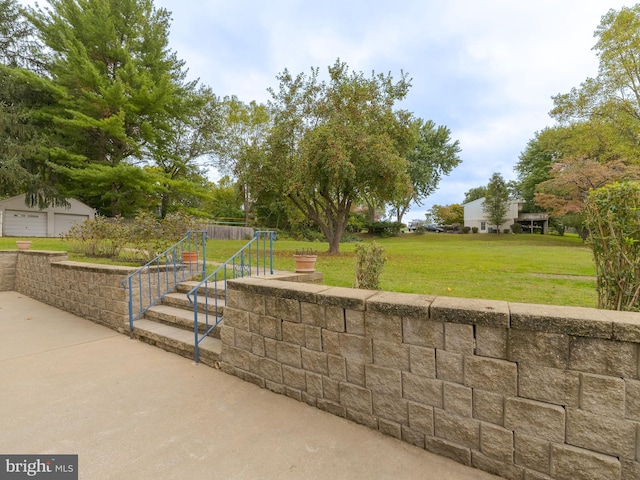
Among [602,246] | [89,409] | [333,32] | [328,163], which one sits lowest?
[89,409]

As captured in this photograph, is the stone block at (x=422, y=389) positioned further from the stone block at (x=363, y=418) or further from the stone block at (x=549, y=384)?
the stone block at (x=549, y=384)

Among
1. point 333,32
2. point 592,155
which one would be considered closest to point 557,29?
point 333,32

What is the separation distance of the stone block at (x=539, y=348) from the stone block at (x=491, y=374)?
0.22 feet

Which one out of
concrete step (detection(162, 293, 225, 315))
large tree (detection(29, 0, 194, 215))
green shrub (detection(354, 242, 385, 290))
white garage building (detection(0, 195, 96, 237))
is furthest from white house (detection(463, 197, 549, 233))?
white garage building (detection(0, 195, 96, 237))

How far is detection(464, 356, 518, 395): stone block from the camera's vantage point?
162 centimetres

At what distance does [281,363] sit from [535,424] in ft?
5.63

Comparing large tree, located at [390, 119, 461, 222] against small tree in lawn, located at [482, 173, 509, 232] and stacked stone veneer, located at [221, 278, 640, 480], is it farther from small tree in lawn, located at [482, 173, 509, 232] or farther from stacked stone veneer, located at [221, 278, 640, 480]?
stacked stone veneer, located at [221, 278, 640, 480]

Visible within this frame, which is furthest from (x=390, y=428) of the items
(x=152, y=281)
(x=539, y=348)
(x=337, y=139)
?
(x=337, y=139)

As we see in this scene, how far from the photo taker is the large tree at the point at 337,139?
9.86m

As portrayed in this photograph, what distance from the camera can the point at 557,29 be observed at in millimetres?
6637

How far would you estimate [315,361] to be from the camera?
7.70 feet

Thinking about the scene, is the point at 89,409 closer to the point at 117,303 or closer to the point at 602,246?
the point at 117,303

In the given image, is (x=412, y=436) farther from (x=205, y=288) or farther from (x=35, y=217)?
(x=35, y=217)

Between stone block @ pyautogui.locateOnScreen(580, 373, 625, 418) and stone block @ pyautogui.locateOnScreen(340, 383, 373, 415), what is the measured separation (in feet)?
3.77
